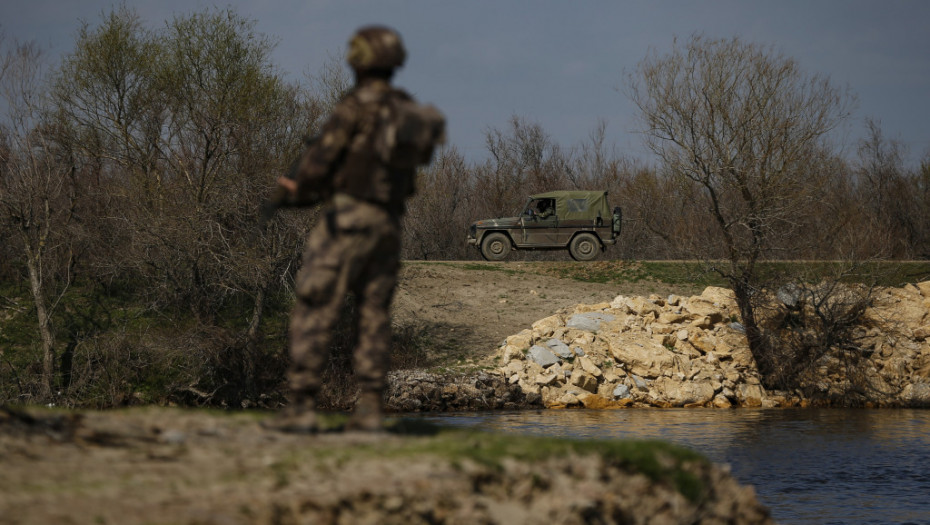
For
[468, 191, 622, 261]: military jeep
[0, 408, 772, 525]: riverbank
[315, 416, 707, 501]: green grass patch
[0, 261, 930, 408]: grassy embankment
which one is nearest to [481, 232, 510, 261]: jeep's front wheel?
[468, 191, 622, 261]: military jeep

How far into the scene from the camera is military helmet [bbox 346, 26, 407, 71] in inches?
224

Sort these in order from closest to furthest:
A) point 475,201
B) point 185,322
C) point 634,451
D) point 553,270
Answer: point 634,451, point 185,322, point 553,270, point 475,201

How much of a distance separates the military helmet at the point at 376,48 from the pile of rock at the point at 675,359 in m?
16.6

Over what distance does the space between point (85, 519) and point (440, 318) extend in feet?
73.1

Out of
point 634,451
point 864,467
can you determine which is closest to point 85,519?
point 634,451

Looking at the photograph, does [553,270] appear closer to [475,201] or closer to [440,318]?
[440,318]

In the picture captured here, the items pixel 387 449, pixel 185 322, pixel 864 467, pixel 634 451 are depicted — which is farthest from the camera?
pixel 185 322

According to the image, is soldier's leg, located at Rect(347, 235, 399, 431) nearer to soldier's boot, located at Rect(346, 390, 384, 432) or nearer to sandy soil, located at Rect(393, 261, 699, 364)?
soldier's boot, located at Rect(346, 390, 384, 432)

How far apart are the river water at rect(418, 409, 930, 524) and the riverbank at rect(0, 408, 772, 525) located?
638 cm

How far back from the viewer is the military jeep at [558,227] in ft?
103

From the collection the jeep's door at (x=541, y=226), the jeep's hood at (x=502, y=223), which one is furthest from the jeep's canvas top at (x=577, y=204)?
the jeep's hood at (x=502, y=223)

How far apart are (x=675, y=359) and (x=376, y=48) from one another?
18.2m

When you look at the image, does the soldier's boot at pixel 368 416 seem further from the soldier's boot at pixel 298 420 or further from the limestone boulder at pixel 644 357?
the limestone boulder at pixel 644 357

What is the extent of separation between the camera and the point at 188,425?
5.67 m
